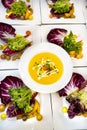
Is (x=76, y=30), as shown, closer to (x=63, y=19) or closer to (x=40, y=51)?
(x=63, y=19)

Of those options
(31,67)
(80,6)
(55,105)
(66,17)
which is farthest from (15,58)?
(80,6)

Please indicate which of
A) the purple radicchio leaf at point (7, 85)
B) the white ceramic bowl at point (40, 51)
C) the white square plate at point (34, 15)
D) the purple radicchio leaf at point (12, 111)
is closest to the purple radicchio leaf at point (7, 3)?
the white square plate at point (34, 15)

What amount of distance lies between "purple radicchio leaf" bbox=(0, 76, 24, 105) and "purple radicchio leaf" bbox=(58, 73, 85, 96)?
0.75ft

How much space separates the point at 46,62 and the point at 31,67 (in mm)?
89

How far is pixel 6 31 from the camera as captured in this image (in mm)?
1615

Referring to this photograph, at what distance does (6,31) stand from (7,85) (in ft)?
1.24

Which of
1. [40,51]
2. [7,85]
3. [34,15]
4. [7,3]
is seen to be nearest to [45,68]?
[40,51]

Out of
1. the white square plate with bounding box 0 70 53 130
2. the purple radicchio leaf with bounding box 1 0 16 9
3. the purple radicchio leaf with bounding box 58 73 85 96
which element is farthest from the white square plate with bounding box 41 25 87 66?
the white square plate with bounding box 0 70 53 130

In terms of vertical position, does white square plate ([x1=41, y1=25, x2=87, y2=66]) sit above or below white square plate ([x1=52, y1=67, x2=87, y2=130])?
above

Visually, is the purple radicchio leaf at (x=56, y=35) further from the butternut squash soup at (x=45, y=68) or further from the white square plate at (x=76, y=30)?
the butternut squash soup at (x=45, y=68)

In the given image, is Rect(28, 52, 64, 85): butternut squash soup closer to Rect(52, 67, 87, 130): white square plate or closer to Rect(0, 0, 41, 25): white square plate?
Rect(52, 67, 87, 130): white square plate

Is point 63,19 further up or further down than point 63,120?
further up

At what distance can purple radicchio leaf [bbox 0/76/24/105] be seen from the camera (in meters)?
1.38

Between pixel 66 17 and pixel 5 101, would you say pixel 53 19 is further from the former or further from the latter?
pixel 5 101
